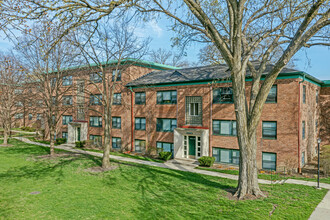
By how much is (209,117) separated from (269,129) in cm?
542

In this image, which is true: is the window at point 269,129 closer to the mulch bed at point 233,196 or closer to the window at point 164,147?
the mulch bed at point 233,196

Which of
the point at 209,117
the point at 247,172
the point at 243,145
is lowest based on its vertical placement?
the point at 247,172

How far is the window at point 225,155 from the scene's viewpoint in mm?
20500

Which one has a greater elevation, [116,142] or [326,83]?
[326,83]

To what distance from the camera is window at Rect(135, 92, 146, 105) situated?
2710 cm

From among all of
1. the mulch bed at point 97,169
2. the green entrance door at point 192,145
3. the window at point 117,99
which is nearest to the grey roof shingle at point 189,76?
the window at point 117,99

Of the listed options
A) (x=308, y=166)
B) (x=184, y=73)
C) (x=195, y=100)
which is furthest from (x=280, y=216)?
(x=184, y=73)

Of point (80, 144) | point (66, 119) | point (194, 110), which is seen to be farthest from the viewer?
point (66, 119)

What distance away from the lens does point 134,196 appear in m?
11.7

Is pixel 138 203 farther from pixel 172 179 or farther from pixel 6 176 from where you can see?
pixel 6 176

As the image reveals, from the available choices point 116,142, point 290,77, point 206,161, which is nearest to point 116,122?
point 116,142

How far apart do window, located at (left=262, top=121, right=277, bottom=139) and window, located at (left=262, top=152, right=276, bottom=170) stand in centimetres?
148

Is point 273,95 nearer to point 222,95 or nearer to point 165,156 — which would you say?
point 222,95

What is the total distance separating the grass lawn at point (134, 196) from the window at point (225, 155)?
552 centimetres
